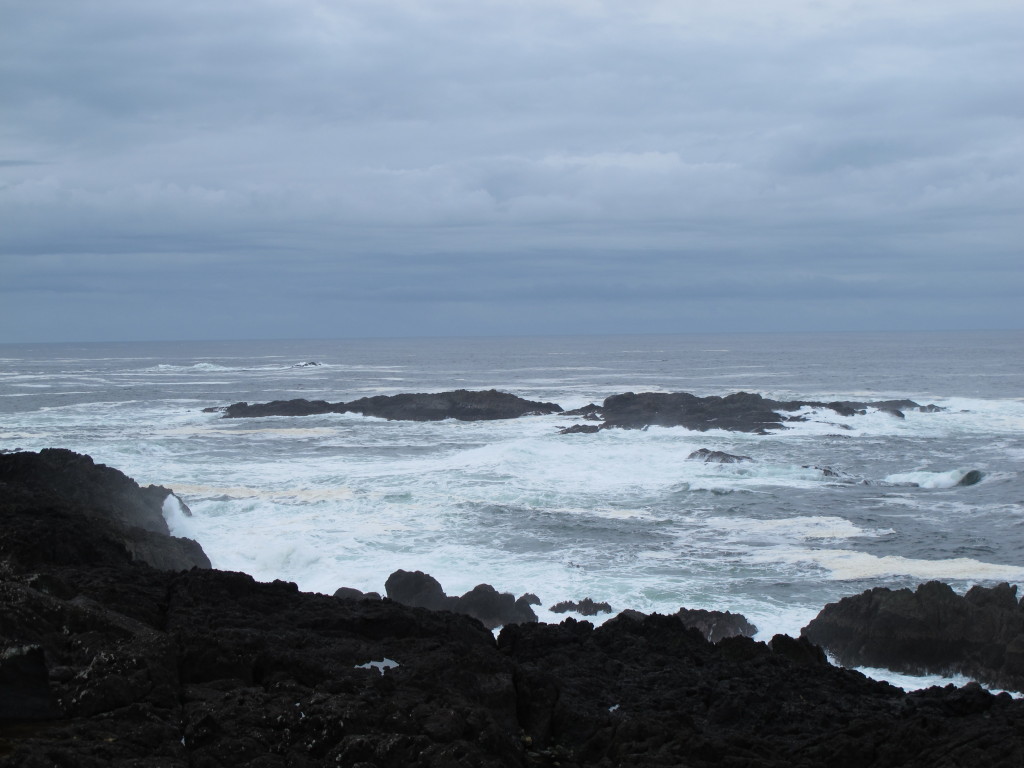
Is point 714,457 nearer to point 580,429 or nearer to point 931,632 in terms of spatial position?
point 580,429

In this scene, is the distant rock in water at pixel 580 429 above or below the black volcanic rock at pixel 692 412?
below

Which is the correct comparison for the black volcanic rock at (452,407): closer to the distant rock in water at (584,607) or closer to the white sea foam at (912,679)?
the distant rock in water at (584,607)

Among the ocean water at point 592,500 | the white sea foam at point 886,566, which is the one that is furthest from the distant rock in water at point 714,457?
the white sea foam at point 886,566

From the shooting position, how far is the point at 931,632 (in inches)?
566

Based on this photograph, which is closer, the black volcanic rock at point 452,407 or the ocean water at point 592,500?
the ocean water at point 592,500

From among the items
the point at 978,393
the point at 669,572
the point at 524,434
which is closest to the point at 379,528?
the point at 669,572

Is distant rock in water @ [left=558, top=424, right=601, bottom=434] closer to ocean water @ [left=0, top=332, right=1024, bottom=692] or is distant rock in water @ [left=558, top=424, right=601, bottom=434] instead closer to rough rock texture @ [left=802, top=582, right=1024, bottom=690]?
ocean water @ [left=0, top=332, right=1024, bottom=692]

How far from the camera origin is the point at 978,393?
66438mm

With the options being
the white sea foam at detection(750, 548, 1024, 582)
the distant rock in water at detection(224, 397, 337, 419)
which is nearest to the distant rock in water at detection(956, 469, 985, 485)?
the white sea foam at detection(750, 548, 1024, 582)

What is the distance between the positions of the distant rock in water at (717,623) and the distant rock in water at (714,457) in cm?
1868

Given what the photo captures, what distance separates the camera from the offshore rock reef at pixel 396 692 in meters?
7.18

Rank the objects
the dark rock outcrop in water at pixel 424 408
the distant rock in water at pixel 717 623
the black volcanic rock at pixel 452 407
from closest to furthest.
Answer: the distant rock in water at pixel 717 623 → the black volcanic rock at pixel 452 407 → the dark rock outcrop in water at pixel 424 408

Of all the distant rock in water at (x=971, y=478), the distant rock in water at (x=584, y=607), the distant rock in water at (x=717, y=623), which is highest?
the distant rock in water at (x=971, y=478)

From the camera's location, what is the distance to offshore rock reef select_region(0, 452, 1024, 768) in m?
7.18
